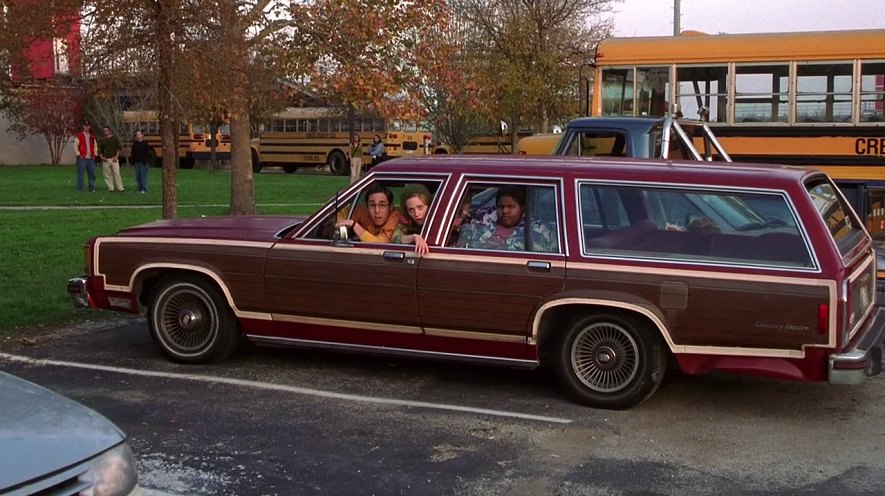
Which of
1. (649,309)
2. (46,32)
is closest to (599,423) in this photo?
(649,309)

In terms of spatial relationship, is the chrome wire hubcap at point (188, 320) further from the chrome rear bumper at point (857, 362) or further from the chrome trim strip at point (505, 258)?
the chrome rear bumper at point (857, 362)

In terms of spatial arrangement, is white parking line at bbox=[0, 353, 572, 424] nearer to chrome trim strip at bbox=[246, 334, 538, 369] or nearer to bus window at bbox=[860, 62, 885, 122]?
chrome trim strip at bbox=[246, 334, 538, 369]

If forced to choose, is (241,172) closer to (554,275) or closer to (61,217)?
(61,217)

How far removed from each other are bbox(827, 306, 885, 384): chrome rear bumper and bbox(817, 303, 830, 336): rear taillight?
0.16 metres

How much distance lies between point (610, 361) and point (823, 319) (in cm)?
131

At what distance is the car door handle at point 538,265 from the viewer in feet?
20.9

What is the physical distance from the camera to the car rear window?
6168 millimetres

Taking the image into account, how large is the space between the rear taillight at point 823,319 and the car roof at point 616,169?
799mm

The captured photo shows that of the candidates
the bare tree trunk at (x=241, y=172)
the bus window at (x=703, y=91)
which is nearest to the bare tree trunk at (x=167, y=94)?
the bare tree trunk at (x=241, y=172)

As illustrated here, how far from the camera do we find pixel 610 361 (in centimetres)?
631

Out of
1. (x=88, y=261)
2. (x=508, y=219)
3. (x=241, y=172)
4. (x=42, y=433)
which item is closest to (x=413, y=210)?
(x=508, y=219)

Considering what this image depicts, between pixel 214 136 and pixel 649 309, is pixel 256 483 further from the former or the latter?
pixel 214 136

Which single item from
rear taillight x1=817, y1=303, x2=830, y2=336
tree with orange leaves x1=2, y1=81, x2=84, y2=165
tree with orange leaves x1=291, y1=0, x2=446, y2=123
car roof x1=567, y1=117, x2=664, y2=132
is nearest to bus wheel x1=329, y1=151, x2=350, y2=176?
tree with orange leaves x1=2, y1=81, x2=84, y2=165

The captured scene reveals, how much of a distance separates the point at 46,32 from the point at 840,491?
882cm
